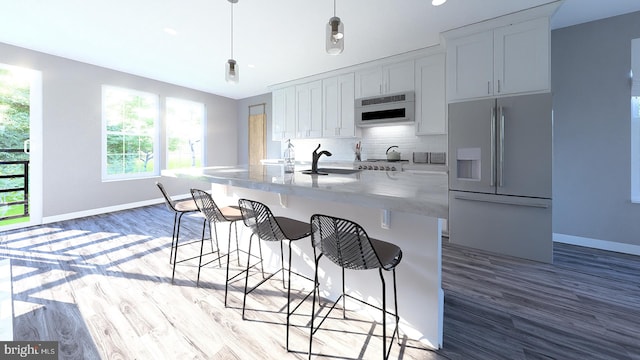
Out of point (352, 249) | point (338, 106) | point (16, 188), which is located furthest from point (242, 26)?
point (16, 188)

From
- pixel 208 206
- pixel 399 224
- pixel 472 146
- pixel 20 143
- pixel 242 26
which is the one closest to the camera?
pixel 399 224

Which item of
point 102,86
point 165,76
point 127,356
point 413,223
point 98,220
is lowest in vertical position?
point 127,356

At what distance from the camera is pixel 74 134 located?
14.4ft

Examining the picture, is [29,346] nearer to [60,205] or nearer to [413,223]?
[413,223]

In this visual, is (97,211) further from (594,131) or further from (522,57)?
(594,131)

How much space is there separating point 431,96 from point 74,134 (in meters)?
5.76

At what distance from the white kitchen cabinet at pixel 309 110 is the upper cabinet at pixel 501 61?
2441 mm

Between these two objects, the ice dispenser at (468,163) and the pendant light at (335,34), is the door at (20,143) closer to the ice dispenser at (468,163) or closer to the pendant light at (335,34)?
the pendant light at (335,34)

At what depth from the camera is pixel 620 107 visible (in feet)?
9.91

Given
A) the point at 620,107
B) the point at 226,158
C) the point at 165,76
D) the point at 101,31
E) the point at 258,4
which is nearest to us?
the point at 258,4

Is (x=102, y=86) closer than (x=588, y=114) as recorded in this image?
No

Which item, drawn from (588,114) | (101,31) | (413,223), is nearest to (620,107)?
(588,114)

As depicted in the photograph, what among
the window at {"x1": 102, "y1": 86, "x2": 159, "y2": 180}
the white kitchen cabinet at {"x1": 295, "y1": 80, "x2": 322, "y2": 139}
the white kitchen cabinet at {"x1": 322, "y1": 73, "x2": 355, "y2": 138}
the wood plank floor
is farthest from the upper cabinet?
the window at {"x1": 102, "y1": 86, "x2": 159, "y2": 180}

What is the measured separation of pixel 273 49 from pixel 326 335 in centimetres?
373
